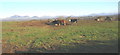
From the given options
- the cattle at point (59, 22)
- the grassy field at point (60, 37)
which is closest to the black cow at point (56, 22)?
the cattle at point (59, 22)

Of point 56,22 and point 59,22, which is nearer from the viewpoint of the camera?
point 59,22

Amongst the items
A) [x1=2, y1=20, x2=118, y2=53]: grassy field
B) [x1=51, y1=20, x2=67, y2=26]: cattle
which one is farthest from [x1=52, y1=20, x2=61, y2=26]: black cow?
[x1=2, y1=20, x2=118, y2=53]: grassy field

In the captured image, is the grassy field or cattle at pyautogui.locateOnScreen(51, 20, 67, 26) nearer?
the grassy field

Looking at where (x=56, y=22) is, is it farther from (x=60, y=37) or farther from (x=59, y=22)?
(x=60, y=37)

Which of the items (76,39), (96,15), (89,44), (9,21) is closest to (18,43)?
(76,39)

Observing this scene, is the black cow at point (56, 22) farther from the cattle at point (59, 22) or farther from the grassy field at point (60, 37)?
the grassy field at point (60, 37)

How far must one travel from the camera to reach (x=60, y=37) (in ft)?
48.6

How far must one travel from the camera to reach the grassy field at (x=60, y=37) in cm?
1236

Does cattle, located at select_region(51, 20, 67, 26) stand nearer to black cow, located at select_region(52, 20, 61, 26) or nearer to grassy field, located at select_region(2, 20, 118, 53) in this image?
black cow, located at select_region(52, 20, 61, 26)

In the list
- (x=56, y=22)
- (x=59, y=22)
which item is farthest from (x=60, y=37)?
(x=56, y=22)

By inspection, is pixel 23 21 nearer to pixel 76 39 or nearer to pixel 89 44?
pixel 76 39

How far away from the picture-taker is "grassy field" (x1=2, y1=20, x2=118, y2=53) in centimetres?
1236

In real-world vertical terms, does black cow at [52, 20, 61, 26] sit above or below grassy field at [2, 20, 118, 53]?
above

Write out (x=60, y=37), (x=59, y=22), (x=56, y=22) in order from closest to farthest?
(x=60, y=37) < (x=59, y=22) < (x=56, y=22)
